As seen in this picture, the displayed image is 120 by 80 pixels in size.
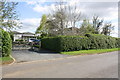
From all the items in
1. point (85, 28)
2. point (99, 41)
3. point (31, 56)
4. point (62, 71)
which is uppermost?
point (85, 28)

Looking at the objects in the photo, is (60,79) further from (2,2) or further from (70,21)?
(70,21)

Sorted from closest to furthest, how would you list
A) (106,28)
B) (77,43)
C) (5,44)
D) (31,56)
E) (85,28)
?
(5,44), (31,56), (77,43), (85,28), (106,28)

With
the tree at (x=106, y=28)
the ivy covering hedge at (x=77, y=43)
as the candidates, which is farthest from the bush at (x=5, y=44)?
the tree at (x=106, y=28)

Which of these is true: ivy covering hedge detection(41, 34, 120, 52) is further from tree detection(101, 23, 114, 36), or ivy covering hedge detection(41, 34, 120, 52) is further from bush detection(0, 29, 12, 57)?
tree detection(101, 23, 114, 36)

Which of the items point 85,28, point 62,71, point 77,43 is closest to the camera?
point 62,71

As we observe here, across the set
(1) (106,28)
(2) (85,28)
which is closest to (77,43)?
(2) (85,28)

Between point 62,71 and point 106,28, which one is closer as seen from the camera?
point 62,71

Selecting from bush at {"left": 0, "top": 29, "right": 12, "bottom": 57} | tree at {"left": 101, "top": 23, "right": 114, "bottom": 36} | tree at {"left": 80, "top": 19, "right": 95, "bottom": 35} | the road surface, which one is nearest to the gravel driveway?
bush at {"left": 0, "top": 29, "right": 12, "bottom": 57}

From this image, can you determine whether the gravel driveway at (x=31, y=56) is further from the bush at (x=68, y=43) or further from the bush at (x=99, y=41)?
the bush at (x=99, y=41)

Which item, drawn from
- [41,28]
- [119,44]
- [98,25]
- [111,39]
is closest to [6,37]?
[111,39]

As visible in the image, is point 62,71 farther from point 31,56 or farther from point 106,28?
point 106,28

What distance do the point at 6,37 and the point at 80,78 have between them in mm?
9403

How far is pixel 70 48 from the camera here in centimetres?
1867

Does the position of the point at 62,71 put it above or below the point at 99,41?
below
